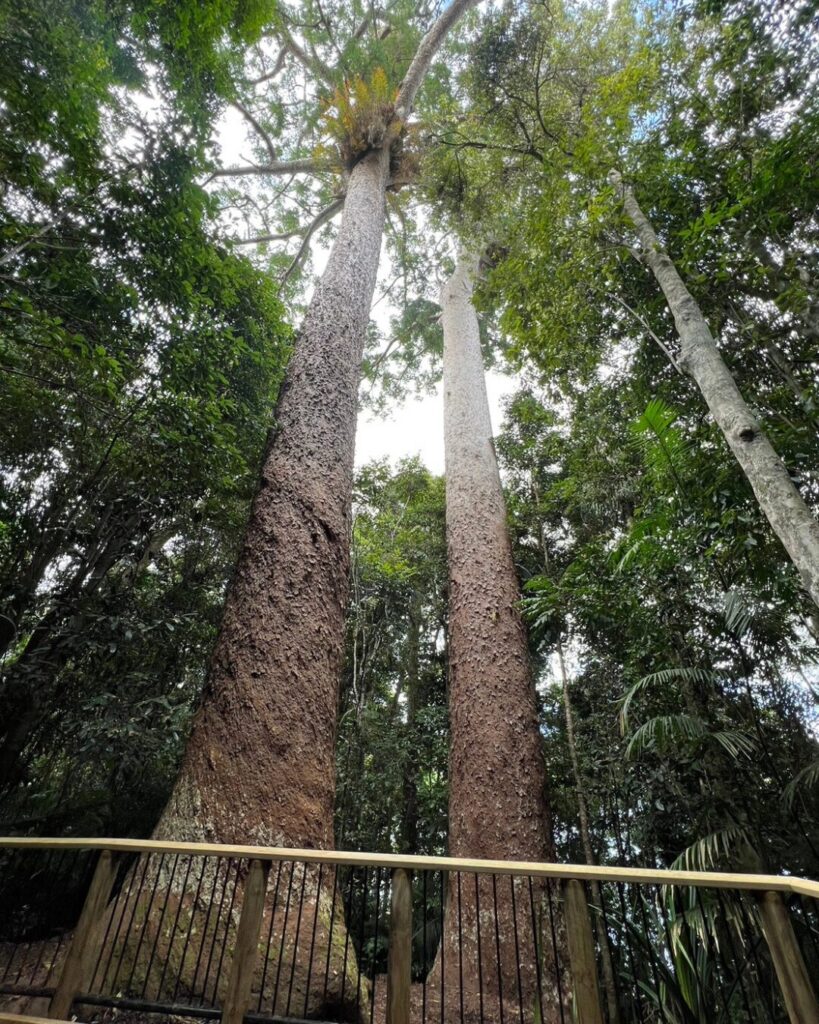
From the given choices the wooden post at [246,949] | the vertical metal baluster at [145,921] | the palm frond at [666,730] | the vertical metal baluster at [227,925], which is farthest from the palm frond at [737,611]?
the vertical metal baluster at [145,921]

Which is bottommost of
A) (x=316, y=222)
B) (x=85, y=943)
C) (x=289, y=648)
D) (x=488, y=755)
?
(x=85, y=943)

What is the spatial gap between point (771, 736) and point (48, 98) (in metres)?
5.55

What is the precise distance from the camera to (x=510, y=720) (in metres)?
3.50

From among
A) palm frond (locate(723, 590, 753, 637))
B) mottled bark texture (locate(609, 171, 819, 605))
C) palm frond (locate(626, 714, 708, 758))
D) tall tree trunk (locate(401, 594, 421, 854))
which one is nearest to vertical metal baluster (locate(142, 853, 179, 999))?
palm frond (locate(626, 714, 708, 758))

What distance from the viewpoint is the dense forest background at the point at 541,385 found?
2785 millimetres

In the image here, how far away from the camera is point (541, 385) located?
5152 millimetres

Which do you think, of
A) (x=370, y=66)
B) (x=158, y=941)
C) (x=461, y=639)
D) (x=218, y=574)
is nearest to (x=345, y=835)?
(x=461, y=639)

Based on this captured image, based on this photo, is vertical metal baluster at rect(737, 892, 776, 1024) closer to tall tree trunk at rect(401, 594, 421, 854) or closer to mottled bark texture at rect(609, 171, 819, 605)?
mottled bark texture at rect(609, 171, 819, 605)

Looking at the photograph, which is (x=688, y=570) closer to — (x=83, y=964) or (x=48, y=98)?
(x=83, y=964)

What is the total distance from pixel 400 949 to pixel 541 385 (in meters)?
4.60

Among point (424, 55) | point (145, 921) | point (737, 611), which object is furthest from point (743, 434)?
point (424, 55)

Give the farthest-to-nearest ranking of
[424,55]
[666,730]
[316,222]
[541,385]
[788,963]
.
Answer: [316,222] → [424,55] → [541,385] → [666,730] → [788,963]

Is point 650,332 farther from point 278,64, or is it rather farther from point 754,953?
point 278,64

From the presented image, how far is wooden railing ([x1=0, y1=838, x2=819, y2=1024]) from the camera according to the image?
1475mm
